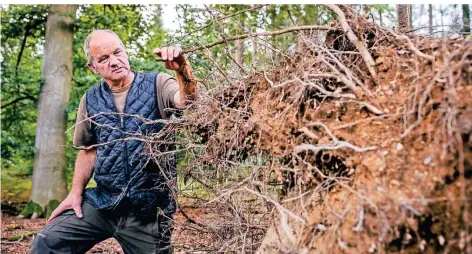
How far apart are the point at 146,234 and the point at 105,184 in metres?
0.46

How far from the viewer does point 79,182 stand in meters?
3.51

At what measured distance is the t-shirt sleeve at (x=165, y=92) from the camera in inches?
125

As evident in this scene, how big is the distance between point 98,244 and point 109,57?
3.63 meters

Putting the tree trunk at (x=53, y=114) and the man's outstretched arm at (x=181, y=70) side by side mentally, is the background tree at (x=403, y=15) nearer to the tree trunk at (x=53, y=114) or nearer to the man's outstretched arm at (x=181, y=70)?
the man's outstretched arm at (x=181, y=70)

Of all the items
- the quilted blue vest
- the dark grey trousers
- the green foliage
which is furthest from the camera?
the green foliage

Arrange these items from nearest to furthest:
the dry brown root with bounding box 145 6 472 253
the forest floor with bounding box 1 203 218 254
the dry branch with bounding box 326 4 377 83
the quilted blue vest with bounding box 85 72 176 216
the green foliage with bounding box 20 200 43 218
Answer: the dry brown root with bounding box 145 6 472 253 → the dry branch with bounding box 326 4 377 83 → the forest floor with bounding box 1 203 218 254 → the quilted blue vest with bounding box 85 72 176 216 → the green foliage with bounding box 20 200 43 218

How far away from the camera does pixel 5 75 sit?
336 inches

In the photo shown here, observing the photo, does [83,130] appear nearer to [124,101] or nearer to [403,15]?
[124,101]

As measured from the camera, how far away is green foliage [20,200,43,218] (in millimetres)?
8445

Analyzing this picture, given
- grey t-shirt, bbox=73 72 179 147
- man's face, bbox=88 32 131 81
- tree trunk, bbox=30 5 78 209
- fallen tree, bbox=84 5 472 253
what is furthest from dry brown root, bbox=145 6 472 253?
tree trunk, bbox=30 5 78 209

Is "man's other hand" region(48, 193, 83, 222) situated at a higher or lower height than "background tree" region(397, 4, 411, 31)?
lower

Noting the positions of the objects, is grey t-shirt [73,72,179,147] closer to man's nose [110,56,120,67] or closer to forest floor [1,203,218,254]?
man's nose [110,56,120,67]

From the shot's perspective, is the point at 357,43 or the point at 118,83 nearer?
the point at 357,43

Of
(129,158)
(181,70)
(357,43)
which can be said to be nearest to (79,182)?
(129,158)
